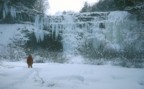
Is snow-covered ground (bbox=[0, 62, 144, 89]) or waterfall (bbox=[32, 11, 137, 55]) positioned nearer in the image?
snow-covered ground (bbox=[0, 62, 144, 89])

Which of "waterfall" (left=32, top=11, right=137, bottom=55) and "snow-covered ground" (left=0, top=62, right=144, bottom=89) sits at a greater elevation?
"waterfall" (left=32, top=11, right=137, bottom=55)

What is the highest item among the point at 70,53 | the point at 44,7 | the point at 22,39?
the point at 44,7

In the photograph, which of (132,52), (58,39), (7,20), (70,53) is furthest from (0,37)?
(132,52)

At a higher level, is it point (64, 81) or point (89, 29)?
point (89, 29)

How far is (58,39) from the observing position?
34.8 m

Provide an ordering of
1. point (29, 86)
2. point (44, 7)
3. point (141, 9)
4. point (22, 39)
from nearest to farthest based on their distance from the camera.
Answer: point (29, 86) < point (141, 9) < point (22, 39) < point (44, 7)

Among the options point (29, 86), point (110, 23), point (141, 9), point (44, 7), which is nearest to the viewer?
point (29, 86)

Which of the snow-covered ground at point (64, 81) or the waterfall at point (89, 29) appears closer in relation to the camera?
the snow-covered ground at point (64, 81)

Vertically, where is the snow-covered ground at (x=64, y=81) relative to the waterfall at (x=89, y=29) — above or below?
below

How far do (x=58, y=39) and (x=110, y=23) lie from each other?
8.62 metres

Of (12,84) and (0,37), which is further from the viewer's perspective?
(0,37)

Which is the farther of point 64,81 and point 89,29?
point 89,29

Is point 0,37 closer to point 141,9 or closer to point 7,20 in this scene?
point 7,20

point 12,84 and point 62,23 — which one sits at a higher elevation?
point 62,23
